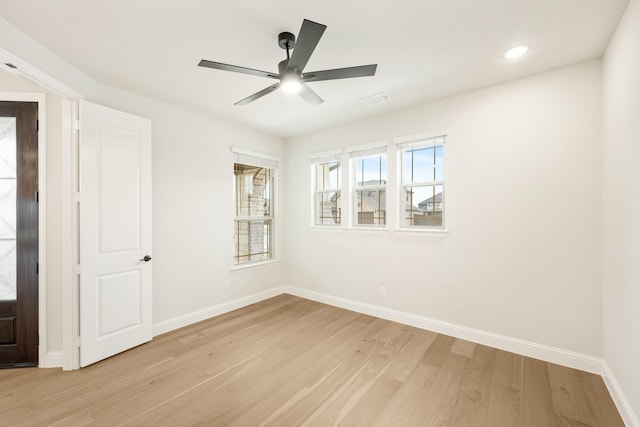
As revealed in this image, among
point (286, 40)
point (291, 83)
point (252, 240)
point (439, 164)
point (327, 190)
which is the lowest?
point (252, 240)

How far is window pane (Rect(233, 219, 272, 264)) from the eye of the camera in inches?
171

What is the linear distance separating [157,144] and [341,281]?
3106 millimetres

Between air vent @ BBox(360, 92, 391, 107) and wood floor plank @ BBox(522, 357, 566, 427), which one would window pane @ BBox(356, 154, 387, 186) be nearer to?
air vent @ BBox(360, 92, 391, 107)

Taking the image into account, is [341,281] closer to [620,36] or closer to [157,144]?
[157,144]

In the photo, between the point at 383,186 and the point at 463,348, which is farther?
the point at 383,186

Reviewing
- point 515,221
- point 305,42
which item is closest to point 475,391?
point 515,221

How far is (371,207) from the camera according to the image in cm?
401

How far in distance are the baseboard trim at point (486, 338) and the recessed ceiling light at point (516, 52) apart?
271cm

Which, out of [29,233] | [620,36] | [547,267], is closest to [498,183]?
[547,267]

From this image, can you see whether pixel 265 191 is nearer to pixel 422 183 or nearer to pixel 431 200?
pixel 422 183

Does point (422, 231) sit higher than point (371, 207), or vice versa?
point (371, 207)

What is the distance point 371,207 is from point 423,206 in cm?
76

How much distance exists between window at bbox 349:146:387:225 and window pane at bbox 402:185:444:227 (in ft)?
1.09

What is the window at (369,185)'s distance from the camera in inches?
152
